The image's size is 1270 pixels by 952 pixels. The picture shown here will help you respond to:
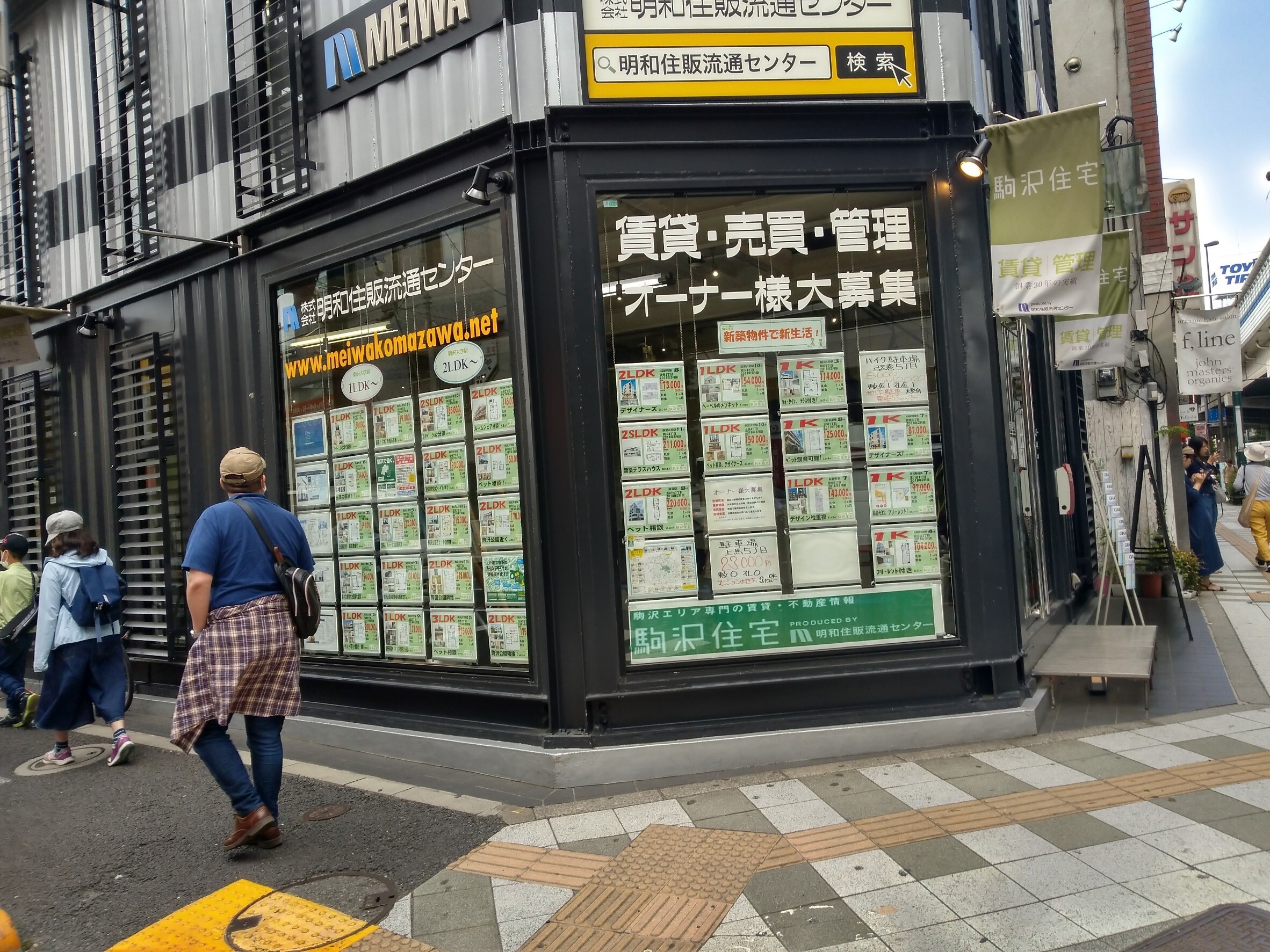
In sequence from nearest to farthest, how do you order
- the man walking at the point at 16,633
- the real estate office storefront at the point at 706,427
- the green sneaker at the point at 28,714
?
the real estate office storefront at the point at 706,427 → the man walking at the point at 16,633 → the green sneaker at the point at 28,714

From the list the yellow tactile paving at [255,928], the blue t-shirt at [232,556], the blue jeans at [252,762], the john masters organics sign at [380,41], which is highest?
the john masters organics sign at [380,41]

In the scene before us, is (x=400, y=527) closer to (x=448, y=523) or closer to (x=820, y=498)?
(x=448, y=523)

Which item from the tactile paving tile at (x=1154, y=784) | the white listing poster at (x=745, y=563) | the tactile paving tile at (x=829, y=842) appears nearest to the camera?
the tactile paving tile at (x=829, y=842)

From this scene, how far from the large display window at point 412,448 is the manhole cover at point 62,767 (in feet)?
5.43

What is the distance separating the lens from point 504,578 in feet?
18.7

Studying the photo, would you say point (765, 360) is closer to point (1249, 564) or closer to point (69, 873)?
point (69, 873)

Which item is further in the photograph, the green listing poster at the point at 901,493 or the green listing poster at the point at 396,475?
the green listing poster at the point at 396,475

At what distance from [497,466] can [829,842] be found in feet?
9.49

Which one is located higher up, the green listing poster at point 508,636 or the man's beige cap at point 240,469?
the man's beige cap at point 240,469

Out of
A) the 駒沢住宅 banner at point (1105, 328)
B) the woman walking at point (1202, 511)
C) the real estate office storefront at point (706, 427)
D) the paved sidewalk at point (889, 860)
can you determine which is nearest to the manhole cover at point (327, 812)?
the real estate office storefront at point (706, 427)

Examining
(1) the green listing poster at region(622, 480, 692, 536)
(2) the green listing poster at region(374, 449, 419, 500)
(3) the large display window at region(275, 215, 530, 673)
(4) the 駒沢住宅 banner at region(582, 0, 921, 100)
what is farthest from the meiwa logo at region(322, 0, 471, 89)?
(1) the green listing poster at region(622, 480, 692, 536)

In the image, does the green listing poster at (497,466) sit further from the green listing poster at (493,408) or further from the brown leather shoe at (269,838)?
the brown leather shoe at (269,838)

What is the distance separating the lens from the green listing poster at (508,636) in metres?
5.58

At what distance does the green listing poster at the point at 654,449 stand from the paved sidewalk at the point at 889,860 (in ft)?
5.95
